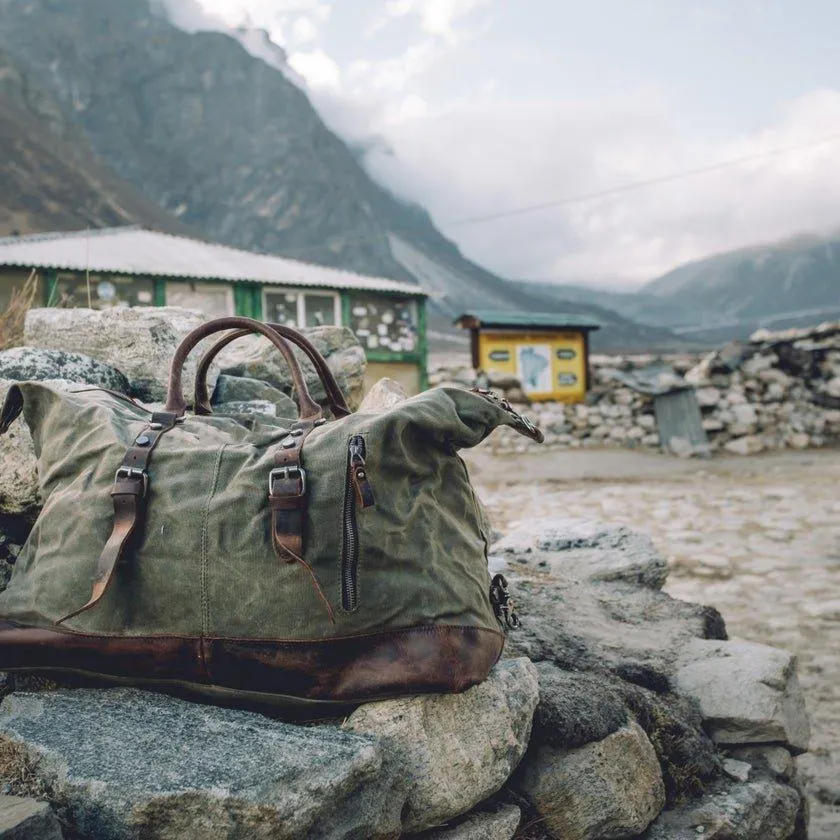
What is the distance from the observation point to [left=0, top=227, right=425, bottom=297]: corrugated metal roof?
14.1 m

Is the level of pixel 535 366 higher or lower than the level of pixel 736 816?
higher

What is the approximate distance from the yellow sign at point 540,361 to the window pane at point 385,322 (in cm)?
267

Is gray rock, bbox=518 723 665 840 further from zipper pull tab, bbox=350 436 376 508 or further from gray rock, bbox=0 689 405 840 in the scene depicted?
zipper pull tab, bbox=350 436 376 508

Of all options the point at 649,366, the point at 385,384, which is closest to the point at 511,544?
the point at 385,384

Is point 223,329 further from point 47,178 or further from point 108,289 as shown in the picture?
point 47,178

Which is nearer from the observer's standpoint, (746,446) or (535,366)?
(746,446)

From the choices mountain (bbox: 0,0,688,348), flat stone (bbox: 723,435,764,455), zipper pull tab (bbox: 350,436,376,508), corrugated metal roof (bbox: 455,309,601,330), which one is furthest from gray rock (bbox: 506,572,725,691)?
mountain (bbox: 0,0,688,348)

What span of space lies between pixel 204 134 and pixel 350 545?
93871mm

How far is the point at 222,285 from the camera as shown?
15531 mm

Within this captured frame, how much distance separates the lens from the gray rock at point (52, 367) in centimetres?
250

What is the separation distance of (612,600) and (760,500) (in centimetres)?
683

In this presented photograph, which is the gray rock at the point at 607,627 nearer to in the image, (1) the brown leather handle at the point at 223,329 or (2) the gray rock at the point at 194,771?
(2) the gray rock at the point at 194,771

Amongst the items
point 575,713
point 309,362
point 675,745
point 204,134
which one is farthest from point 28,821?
point 204,134

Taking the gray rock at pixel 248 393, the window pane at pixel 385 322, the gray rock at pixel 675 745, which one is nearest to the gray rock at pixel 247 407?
the gray rock at pixel 248 393
